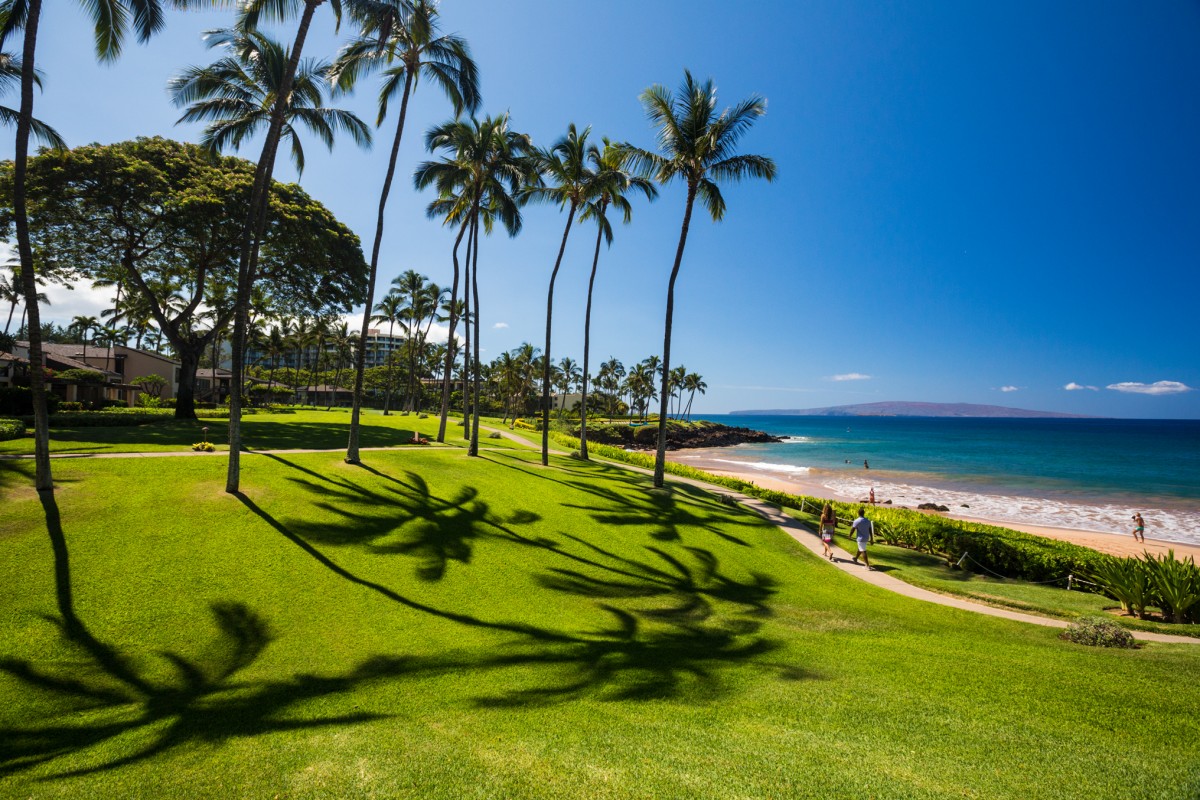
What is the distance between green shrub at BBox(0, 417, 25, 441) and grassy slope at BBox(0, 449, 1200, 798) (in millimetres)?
7132

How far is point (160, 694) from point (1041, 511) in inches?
1830

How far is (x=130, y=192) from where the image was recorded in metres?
23.1

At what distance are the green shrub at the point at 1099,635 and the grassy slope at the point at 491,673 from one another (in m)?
0.36

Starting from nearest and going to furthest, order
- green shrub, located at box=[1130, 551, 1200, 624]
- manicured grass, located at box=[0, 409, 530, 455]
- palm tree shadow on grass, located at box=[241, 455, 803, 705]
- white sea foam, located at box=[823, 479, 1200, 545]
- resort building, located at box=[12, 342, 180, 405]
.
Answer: palm tree shadow on grass, located at box=[241, 455, 803, 705] → green shrub, located at box=[1130, 551, 1200, 624] → manicured grass, located at box=[0, 409, 530, 455] → white sea foam, located at box=[823, 479, 1200, 545] → resort building, located at box=[12, 342, 180, 405]

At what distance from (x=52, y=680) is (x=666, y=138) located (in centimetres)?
2169

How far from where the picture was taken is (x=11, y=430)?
17125mm

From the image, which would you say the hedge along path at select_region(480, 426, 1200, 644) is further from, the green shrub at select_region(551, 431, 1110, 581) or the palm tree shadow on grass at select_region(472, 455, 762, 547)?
the green shrub at select_region(551, 431, 1110, 581)

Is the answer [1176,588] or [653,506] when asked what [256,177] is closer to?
[653,506]

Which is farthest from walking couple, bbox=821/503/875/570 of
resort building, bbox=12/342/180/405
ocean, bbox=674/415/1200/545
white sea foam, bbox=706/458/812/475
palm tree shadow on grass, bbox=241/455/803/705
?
resort building, bbox=12/342/180/405

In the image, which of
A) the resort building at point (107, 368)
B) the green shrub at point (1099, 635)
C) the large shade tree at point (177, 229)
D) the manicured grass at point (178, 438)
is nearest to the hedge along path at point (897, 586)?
the green shrub at point (1099, 635)

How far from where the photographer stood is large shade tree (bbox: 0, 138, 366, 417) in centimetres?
2233

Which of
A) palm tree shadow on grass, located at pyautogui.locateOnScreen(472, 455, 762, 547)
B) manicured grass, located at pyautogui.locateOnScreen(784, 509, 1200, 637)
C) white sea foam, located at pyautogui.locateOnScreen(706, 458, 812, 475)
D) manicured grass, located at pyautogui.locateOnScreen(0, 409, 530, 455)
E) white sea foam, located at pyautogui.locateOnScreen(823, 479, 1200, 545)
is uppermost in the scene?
manicured grass, located at pyautogui.locateOnScreen(0, 409, 530, 455)

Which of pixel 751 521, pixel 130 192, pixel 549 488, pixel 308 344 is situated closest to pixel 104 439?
pixel 130 192

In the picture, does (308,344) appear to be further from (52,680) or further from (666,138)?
(52,680)
